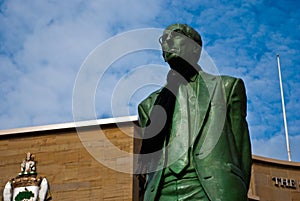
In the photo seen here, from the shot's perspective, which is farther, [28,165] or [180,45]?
[28,165]

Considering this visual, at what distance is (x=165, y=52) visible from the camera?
519 cm

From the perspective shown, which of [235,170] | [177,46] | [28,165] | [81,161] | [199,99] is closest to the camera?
[235,170]

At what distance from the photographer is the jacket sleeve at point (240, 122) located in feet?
15.9

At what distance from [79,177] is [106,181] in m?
0.95

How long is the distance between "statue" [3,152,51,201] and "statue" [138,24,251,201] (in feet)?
50.1

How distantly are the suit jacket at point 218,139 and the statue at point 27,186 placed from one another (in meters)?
15.3

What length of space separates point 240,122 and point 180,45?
2.64 ft

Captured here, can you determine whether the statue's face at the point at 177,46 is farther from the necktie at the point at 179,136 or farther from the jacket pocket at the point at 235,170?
the jacket pocket at the point at 235,170

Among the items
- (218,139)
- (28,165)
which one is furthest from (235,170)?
(28,165)

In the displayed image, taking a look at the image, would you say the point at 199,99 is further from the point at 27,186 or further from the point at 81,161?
the point at 27,186

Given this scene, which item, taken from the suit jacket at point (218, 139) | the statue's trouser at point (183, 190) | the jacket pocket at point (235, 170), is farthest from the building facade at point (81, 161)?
the jacket pocket at point (235, 170)

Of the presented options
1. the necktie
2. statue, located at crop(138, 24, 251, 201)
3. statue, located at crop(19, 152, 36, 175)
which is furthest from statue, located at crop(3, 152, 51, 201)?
the necktie

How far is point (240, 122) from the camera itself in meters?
4.95

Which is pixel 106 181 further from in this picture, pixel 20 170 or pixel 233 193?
pixel 233 193
